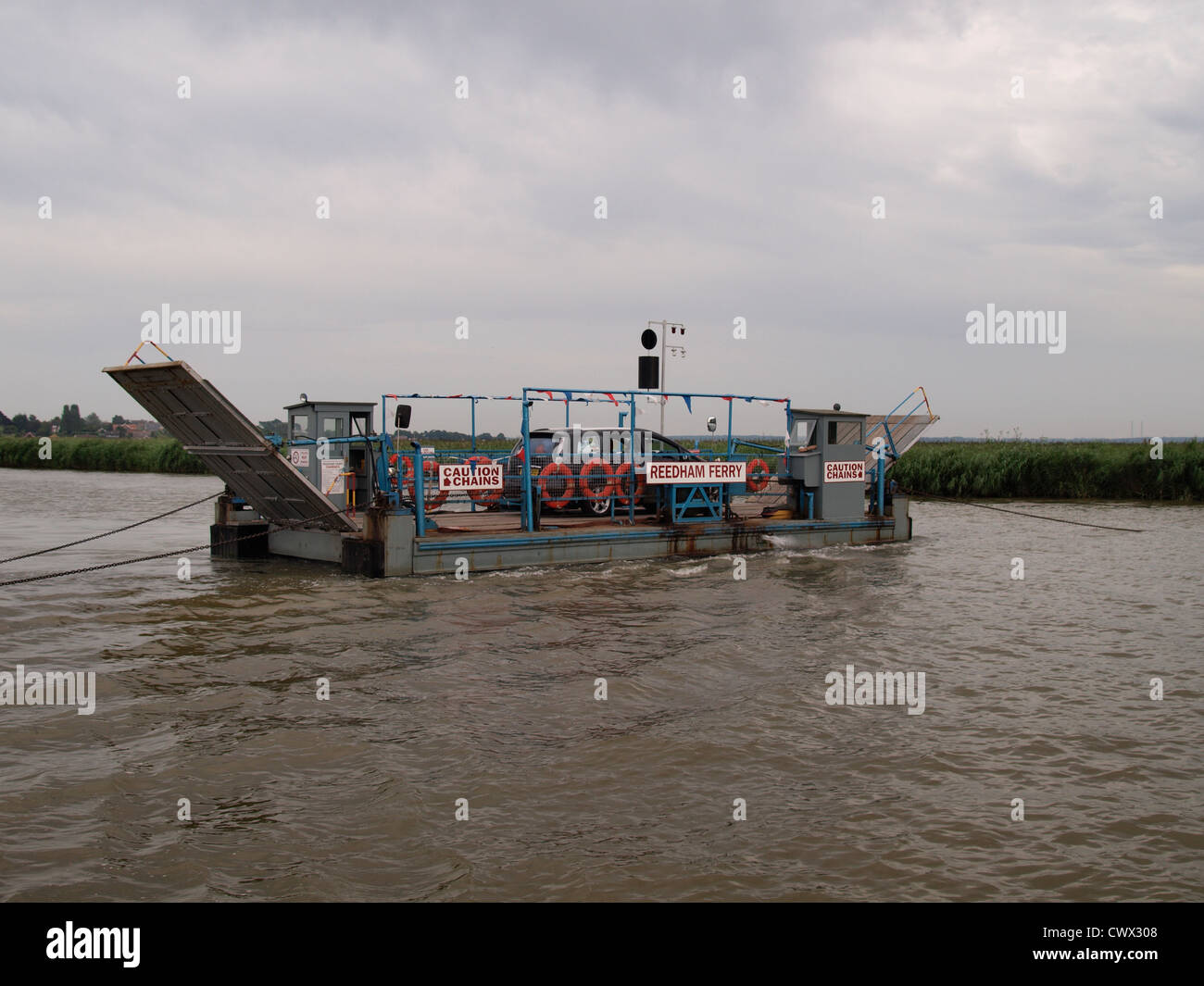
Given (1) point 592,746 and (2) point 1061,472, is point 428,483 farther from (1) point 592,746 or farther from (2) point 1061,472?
(2) point 1061,472

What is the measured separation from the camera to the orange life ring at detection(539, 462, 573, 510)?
15.4 metres

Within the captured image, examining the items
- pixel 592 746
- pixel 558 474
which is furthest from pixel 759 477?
pixel 592 746

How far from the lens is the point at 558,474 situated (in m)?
15.6

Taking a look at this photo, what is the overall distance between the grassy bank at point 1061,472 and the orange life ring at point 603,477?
610 inches

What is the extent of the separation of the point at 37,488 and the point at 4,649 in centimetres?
3017

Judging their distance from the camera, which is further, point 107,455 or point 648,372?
point 107,455

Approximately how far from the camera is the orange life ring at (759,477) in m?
17.6

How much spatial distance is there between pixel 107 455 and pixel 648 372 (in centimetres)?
4406

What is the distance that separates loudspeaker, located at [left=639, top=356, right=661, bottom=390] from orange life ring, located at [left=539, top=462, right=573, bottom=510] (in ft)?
7.76

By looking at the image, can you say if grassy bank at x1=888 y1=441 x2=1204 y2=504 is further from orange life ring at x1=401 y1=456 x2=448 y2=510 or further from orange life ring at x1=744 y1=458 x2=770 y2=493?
orange life ring at x1=401 y1=456 x2=448 y2=510

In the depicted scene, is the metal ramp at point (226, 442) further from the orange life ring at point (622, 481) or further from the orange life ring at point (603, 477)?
the orange life ring at point (622, 481)

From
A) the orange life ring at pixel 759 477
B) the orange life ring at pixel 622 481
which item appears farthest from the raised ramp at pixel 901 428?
the orange life ring at pixel 622 481
